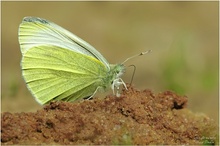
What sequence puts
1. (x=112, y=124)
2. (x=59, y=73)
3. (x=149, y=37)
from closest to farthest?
1. (x=112, y=124)
2. (x=59, y=73)
3. (x=149, y=37)

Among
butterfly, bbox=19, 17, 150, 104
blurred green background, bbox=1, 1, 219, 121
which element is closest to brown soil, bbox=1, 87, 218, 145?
butterfly, bbox=19, 17, 150, 104

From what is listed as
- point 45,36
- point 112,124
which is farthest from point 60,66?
point 112,124

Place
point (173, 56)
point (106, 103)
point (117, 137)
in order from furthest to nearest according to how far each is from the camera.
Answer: point (173, 56)
point (106, 103)
point (117, 137)

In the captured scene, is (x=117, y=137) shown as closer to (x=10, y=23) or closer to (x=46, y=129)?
(x=46, y=129)

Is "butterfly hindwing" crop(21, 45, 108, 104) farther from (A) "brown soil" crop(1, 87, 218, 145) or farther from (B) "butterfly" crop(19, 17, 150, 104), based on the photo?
(A) "brown soil" crop(1, 87, 218, 145)

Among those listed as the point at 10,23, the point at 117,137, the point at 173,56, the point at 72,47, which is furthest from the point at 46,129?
the point at 10,23

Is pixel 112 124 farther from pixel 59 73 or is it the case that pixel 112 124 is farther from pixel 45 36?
pixel 45 36
